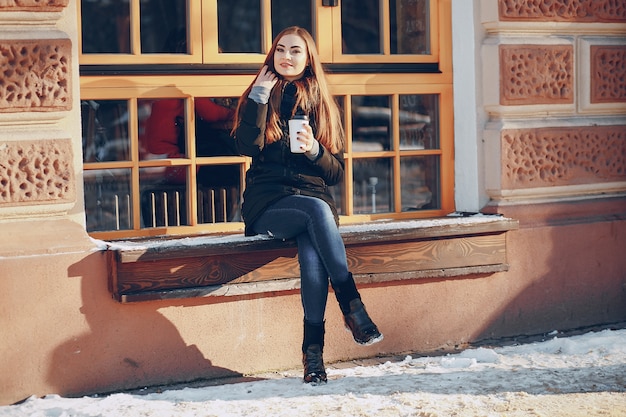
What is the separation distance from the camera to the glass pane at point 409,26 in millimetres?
6055

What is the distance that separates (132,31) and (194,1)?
1.08 feet

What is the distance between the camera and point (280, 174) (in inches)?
206

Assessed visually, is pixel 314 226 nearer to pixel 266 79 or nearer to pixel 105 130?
pixel 266 79

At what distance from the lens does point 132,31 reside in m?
5.41

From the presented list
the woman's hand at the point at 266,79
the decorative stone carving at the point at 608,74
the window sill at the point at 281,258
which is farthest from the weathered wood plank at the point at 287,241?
the decorative stone carving at the point at 608,74

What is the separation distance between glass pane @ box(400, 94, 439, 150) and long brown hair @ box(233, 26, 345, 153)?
825 mm

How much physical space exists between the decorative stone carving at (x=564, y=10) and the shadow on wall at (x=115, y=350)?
230cm

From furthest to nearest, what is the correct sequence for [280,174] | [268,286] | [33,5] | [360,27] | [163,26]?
[360,27], [163,26], [268,286], [280,174], [33,5]

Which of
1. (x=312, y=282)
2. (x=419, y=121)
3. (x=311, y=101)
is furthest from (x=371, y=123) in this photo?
(x=312, y=282)

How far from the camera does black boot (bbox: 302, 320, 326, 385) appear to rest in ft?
16.7

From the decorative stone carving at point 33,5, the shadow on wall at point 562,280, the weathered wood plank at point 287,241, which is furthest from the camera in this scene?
the shadow on wall at point 562,280

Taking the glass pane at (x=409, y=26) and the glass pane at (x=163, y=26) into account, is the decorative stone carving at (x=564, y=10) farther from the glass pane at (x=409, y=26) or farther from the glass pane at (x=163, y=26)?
the glass pane at (x=163, y=26)

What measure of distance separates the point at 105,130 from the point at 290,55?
36.1 inches

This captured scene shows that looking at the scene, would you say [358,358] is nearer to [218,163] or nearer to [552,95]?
[218,163]
